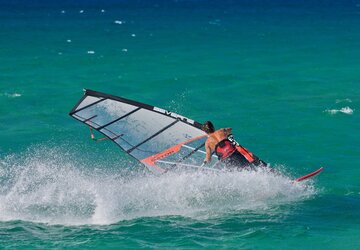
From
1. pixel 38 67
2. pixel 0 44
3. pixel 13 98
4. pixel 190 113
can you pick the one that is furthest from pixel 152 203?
pixel 0 44

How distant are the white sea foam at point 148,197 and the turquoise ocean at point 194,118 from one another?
0.03 m

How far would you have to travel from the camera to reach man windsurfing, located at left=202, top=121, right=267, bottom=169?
17656 mm

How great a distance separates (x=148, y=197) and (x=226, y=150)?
7.36 ft

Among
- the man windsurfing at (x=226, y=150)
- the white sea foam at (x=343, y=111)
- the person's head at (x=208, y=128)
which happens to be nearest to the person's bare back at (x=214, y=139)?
the man windsurfing at (x=226, y=150)

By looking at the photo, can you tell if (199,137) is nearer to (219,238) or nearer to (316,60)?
(219,238)

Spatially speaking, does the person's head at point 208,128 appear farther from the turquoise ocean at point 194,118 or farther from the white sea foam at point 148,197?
the turquoise ocean at point 194,118

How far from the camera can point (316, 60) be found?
133ft

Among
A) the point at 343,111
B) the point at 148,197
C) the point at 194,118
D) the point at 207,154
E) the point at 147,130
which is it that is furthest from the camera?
the point at 343,111

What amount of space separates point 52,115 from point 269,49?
19.4 metres

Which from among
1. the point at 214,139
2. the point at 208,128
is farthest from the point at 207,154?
the point at 208,128

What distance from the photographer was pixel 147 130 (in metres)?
19.4

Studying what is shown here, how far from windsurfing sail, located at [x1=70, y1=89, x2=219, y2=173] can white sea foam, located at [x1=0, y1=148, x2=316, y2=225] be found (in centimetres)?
53

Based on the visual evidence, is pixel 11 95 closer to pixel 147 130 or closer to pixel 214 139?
pixel 147 130

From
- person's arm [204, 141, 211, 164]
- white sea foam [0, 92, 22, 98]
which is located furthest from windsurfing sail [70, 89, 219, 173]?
white sea foam [0, 92, 22, 98]
